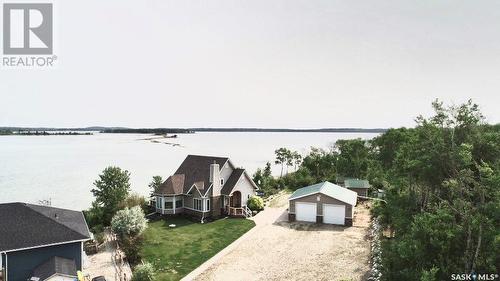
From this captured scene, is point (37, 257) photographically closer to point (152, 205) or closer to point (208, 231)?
point (208, 231)

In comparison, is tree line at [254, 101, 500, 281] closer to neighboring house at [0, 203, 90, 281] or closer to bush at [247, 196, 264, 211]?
bush at [247, 196, 264, 211]

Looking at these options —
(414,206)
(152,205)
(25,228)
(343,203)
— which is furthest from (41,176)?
(414,206)

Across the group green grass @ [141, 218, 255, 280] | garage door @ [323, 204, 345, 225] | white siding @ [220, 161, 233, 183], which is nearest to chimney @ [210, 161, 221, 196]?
white siding @ [220, 161, 233, 183]

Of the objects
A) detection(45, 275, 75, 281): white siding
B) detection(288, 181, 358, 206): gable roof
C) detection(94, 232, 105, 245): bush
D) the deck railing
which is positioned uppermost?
detection(288, 181, 358, 206): gable roof

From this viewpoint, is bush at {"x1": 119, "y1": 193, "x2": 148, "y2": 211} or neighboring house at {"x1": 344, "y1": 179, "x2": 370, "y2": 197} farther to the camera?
neighboring house at {"x1": 344, "y1": 179, "x2": 370, "y2": 197}

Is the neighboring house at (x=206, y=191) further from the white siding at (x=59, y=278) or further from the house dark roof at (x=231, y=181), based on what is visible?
the white siding at (x=59, y=278)

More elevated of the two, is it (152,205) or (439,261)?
(439,261)
